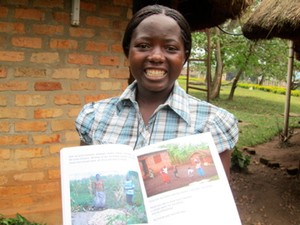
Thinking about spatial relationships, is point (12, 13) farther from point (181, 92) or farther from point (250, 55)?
point (250, 55)

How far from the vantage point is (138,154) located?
1069mm

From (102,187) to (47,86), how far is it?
196cm

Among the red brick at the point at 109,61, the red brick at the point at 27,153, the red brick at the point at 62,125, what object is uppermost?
the red brick at the point at 109,61

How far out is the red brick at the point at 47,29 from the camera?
2.76 m

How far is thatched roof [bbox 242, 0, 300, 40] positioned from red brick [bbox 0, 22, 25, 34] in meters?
2.82

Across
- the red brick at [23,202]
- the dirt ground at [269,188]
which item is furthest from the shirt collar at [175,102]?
the dirt ground at [269,188]

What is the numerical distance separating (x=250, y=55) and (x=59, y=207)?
37.7ft

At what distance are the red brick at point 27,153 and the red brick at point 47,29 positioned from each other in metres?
0.86

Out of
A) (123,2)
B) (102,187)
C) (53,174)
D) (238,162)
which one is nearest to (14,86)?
(53,174)

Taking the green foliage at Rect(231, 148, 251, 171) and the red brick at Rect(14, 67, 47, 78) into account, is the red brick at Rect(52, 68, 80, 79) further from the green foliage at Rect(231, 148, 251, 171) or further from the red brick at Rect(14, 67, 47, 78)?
the green foliage at Rect(231, 148, 251, 171)

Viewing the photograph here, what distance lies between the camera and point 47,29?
2.80 meters

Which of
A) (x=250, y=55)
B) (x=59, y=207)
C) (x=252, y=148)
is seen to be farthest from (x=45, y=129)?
(x=250, y=55)

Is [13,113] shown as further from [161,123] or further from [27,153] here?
[161,123]

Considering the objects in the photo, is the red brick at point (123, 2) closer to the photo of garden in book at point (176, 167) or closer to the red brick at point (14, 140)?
the red brick at point (14, 140)
